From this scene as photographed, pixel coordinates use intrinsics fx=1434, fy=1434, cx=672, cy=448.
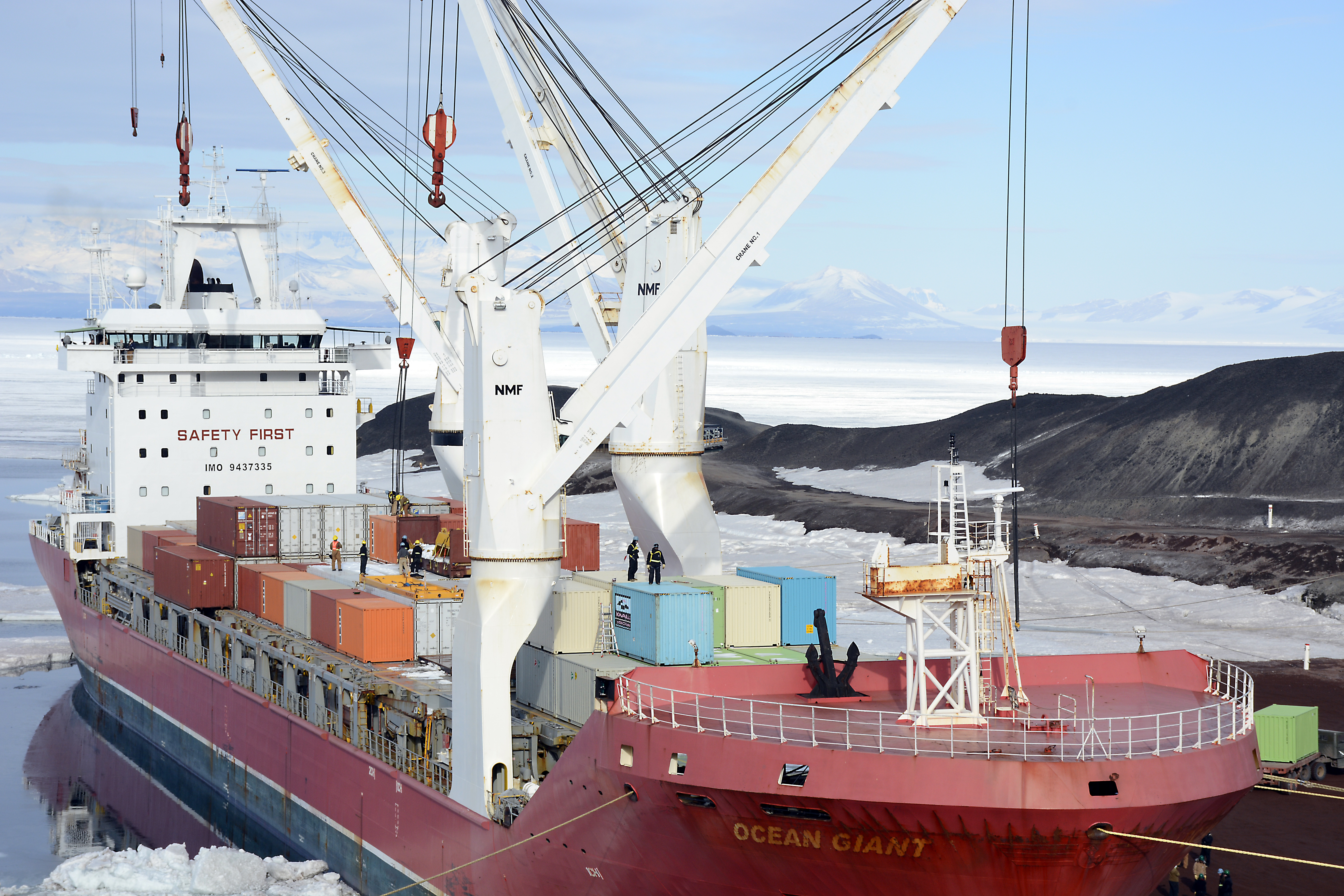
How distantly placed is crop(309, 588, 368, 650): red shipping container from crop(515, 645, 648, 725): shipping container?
21.4 feet

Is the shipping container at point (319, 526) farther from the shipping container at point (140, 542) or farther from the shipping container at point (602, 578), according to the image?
the shipping container at point (602, 578)

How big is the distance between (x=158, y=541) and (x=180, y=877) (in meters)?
15.7

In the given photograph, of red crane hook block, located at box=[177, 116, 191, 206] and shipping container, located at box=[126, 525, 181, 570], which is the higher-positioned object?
red crane hook block, located at box=[177, 116, 191, 206]

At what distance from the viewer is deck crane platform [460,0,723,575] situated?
32500mm

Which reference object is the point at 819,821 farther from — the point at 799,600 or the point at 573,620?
the point at 799,600

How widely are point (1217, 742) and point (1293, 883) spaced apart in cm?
890

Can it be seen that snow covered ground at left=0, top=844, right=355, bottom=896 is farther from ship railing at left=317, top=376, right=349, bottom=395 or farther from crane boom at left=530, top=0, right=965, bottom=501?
ship railing at left=317, top=376, right=349, bottom=395

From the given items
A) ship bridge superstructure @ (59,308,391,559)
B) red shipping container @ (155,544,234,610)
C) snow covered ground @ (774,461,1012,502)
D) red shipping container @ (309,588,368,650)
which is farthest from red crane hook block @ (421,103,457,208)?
snow covered ground @ (774,461,1012,502)

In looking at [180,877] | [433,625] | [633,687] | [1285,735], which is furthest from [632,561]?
[1285,735]

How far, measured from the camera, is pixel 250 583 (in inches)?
1470

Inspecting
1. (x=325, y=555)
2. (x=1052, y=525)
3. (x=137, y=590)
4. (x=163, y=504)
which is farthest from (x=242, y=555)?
(x=1052, y=525)

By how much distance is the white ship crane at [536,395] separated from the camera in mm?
23406

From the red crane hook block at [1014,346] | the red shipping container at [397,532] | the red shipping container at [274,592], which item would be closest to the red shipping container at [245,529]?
the red shipping container at [274,592]

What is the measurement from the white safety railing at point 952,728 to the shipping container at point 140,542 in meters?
26.0
